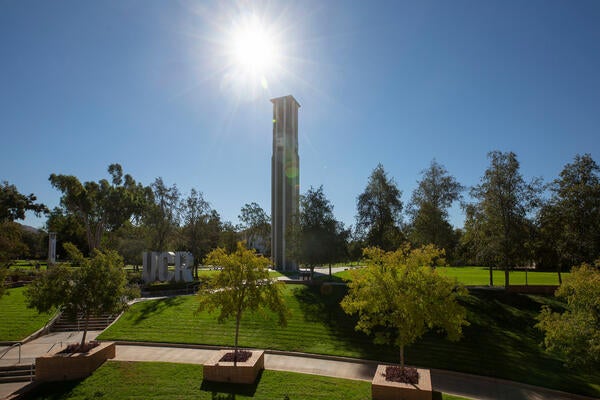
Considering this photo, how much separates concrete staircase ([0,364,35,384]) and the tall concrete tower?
43839mm

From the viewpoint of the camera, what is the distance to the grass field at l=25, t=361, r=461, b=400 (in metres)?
13.6

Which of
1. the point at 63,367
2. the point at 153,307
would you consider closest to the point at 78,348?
the point at 63,367

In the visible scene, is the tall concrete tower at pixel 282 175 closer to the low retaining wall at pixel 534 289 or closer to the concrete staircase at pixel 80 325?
the low retaining wall at pixel 534 289

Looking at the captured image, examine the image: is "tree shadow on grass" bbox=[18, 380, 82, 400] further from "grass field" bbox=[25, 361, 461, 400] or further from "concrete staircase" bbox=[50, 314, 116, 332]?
"concrete staircase" bbox=[50, 314, 116, 332]

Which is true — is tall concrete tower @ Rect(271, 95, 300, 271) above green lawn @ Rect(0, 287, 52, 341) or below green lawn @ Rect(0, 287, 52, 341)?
above

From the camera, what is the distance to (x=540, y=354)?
18906 millimetres

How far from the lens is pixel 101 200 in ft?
154

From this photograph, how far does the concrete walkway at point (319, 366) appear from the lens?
14367 mm

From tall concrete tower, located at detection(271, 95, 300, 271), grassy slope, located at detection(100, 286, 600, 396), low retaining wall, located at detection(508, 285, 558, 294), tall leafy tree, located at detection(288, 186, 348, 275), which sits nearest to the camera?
grassy slope, located at detection(100, 286, 600, 396)

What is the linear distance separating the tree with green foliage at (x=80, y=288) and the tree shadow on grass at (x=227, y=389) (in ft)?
22.7

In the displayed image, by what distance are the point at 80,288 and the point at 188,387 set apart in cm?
769

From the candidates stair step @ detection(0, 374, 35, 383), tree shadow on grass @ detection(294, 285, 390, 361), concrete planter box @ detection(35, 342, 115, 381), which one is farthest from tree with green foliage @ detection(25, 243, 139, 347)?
tree shadow on grass @ detection(294, 285, 390, 361)

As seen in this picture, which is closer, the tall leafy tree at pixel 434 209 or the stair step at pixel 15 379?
the stair step at pixel 15 379

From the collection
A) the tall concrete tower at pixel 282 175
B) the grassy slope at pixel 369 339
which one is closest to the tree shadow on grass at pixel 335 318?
the grassy slope at pixel 369 339
